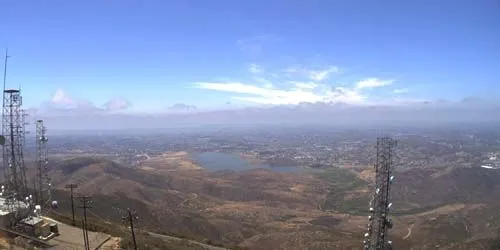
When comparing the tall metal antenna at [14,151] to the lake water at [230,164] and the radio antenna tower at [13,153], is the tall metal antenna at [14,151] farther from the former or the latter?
the lake water at [230,164]

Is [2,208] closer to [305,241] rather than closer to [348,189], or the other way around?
[305,241]

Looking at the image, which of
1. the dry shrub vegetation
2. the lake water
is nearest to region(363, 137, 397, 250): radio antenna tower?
the dry shrub vegetation

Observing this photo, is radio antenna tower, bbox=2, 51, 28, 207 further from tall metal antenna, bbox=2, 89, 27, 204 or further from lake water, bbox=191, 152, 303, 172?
lake water, bbox=191, 152, 303, 172

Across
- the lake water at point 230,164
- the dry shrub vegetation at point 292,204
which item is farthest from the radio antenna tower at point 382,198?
the lake water at point 230,164

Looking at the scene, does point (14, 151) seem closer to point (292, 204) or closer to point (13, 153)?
point (13, 153)

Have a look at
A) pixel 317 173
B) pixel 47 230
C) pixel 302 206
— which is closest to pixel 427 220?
pixel 302 206

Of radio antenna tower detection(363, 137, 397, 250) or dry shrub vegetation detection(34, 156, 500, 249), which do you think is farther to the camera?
dry shrub vegetation detection(34, 156, 500, 249)

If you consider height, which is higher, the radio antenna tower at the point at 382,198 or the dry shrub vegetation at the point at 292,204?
the radio antenna tower at the point at 382,198

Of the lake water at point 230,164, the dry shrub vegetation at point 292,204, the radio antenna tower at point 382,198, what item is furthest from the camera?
the lake water at point 230,164

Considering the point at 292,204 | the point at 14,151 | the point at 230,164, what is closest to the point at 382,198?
the point at 14,151

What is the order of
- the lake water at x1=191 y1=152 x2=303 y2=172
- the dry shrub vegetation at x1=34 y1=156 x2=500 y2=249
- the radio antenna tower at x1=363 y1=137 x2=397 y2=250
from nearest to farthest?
1. the radio antenna tower at x1=363 y1=137 x2=397 y2=250
2. the dry shrub vegetation at x1=34 y1=156 x2=500 y2=249
3. the lake water at x1=191 y1=152 x2=303 y2=172

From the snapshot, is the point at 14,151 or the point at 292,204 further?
the point at 292,204
